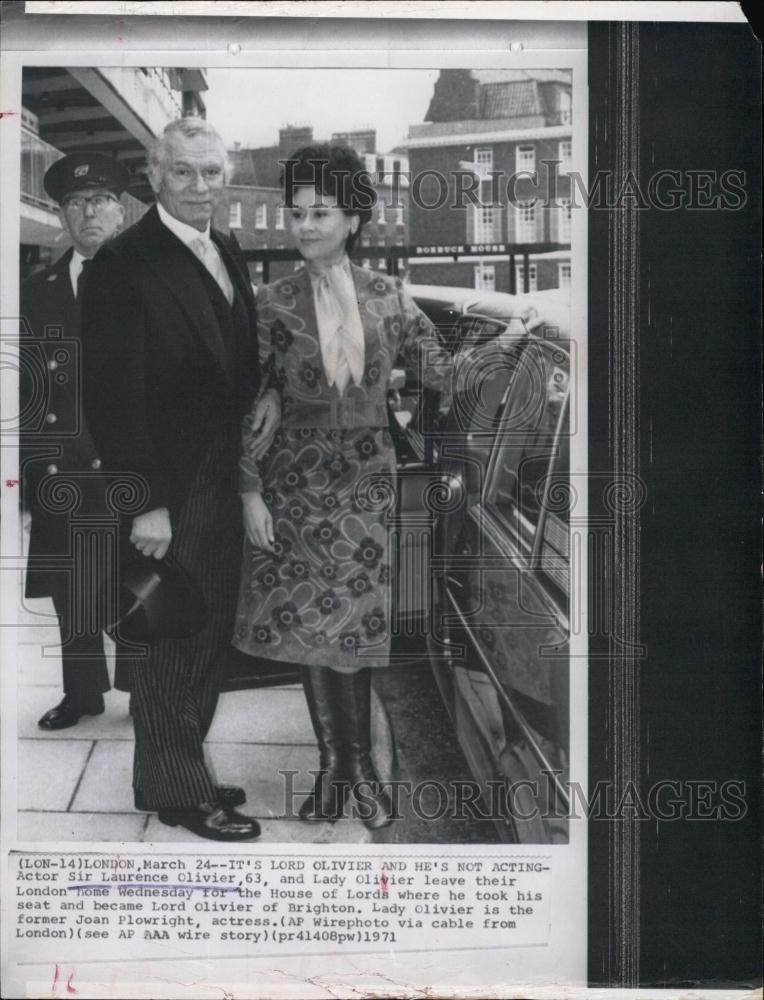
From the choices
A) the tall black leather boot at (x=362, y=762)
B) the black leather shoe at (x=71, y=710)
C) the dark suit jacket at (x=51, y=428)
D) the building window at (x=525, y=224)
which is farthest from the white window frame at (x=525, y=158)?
the black leather shoe at (x=71, y=710)

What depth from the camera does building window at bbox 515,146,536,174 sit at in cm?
328

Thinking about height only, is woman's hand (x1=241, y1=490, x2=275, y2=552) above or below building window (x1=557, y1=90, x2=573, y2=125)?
below

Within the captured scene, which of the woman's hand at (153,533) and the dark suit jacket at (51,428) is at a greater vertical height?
the dark suit jacket at (51,428)

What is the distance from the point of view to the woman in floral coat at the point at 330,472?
327 centimetres

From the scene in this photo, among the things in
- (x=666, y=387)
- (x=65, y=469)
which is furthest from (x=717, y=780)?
(x=65, y=469)

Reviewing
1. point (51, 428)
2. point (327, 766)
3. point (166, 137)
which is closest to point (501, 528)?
point (327, 766)

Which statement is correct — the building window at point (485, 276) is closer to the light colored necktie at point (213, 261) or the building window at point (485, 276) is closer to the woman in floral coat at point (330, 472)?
the woman in floral coat at point (330, 472)

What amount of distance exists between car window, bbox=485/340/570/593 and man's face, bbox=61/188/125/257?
3.71ft

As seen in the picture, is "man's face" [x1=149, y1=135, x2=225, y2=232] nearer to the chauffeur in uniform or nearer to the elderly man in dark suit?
the elderly man in dark suit

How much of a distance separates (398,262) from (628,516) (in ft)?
2.95

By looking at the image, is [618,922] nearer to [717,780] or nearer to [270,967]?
[717,780]

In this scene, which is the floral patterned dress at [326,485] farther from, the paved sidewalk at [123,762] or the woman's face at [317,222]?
the paved sidewalk at [123,762]

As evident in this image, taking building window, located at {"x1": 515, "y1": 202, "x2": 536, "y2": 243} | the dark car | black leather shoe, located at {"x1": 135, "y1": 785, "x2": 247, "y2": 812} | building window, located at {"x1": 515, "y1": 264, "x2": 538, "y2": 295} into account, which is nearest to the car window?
the dark car

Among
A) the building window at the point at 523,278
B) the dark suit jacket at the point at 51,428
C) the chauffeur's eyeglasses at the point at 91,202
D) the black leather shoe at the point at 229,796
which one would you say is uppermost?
the chauffeur's eyeglasses at the point at 91,202
